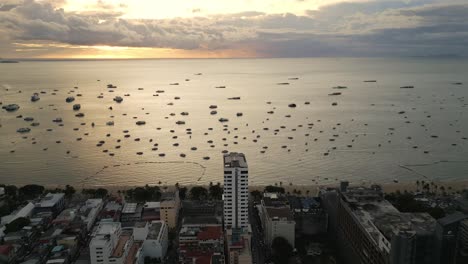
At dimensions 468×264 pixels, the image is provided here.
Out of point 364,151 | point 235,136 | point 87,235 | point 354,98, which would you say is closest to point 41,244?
point 87,235

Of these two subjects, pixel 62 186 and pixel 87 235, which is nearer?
pixel 87 235

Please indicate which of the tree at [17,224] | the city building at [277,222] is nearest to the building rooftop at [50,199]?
the tree at [17,224]

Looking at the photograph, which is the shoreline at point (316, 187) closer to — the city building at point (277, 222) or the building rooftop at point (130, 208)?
the building rooftop at point (130, 208)

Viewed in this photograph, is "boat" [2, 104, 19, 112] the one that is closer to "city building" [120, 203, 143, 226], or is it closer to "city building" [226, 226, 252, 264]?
"city building" [120, 203, 143, 226]

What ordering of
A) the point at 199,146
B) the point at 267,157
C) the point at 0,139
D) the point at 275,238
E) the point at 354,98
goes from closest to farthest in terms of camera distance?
the point at 275,238, the point at 267,157, the point at 199,146, the point at 0,139, the point at 354,98

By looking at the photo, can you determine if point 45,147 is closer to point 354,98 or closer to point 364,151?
point 364,151

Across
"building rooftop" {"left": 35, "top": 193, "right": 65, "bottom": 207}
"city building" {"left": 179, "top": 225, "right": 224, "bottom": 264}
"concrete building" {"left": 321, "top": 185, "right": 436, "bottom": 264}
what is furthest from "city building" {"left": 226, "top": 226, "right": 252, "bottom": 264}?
"building rooftop" {"left": 35, "top": 193, "right": 65, "bottom": 207}

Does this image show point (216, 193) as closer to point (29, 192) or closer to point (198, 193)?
point (198, 193)
